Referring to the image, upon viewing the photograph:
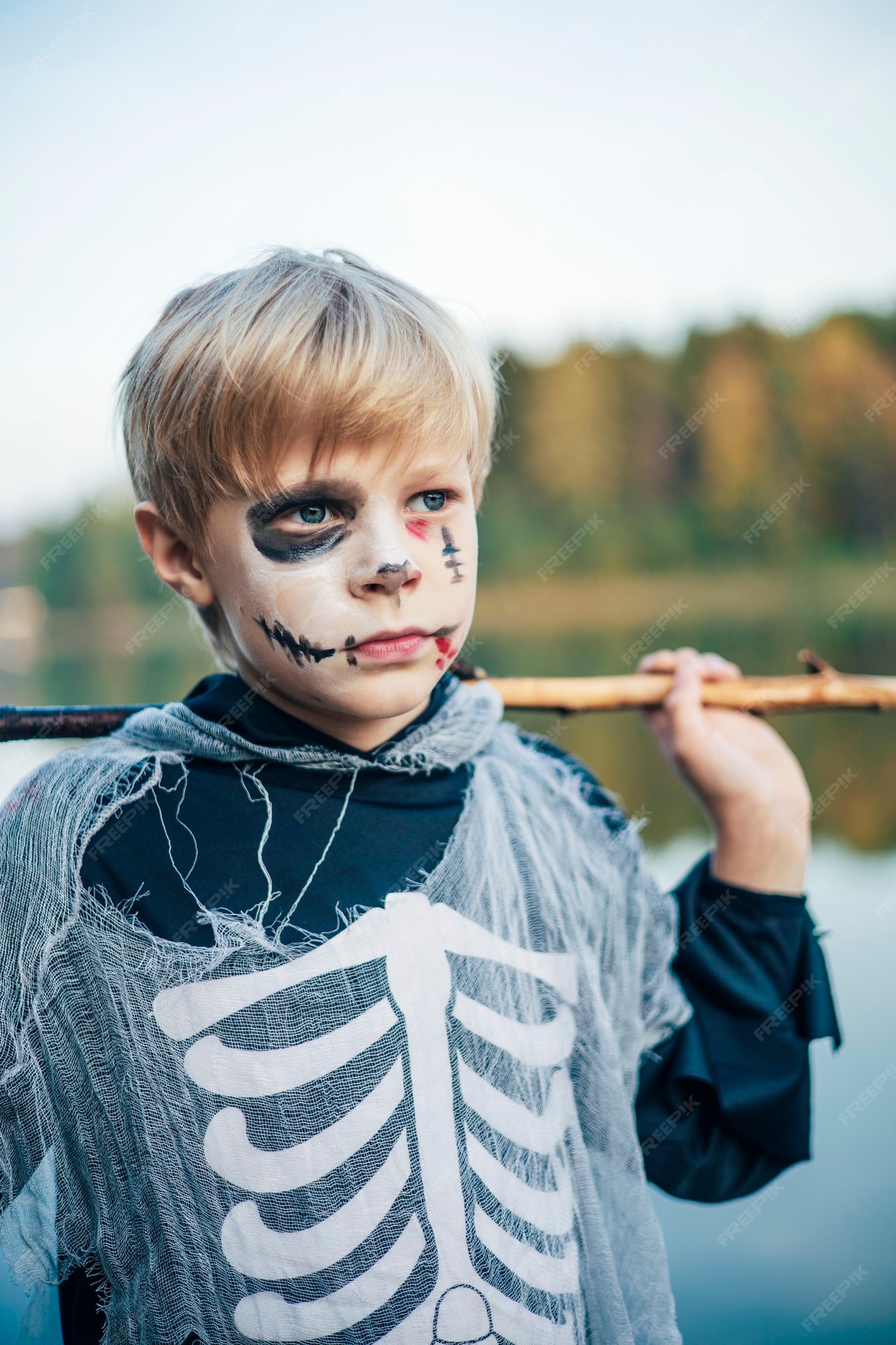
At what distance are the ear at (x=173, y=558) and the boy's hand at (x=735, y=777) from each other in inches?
20.8

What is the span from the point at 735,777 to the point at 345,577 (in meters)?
0.56

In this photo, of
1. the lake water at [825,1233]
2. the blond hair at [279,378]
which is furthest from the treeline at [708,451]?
the blond hair at [279,378]

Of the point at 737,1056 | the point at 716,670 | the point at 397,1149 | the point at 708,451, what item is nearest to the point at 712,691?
A: the point at 716,670

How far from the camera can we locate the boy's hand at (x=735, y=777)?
112 centimetres

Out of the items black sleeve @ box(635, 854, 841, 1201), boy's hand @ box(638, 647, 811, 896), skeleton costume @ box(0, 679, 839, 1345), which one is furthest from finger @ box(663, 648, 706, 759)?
skeleton costume @ box(0, 679, 839, 1345)

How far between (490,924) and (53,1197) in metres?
0.45

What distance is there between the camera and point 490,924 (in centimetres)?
95

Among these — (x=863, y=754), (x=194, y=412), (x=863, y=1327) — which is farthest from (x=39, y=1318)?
(x=863, y=754)

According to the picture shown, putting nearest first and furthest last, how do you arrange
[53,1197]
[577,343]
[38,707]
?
[53,1197], [38,707], [577,343]

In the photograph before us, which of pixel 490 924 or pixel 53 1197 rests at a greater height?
pixel 490 924

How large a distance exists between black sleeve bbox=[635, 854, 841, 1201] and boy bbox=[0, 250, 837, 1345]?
0.10 meters

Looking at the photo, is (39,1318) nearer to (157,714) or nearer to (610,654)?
(157,714)

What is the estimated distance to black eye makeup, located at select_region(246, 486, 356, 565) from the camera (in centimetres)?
85

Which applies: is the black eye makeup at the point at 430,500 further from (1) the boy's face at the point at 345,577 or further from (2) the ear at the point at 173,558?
(2) the ear at the point at 173,558
